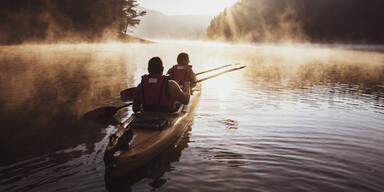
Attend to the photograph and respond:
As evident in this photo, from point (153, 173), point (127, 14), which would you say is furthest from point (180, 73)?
point (127, 14)

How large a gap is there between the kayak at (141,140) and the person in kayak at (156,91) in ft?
0.80

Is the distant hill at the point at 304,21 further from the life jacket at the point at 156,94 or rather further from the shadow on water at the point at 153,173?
the shadow on water at the point at 153,173

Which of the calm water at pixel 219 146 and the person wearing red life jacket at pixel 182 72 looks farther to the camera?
the person wearing red life jacket at pixel 182 72

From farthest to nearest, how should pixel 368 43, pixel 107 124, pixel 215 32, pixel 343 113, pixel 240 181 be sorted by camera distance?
1. pixel 215 32
2. pixel 368 43
3. pixel 343 113
4. pixel 107 124
5. pixel 240 181

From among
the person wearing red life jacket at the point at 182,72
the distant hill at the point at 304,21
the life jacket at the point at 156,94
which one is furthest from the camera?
the distant hill at the point at 304,21

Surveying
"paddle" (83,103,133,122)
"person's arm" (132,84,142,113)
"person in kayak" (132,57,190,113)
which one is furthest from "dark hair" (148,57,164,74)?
"paddle" (83,103,133,122)

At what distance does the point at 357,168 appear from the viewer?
634 cm

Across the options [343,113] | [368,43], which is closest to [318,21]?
[368,43]

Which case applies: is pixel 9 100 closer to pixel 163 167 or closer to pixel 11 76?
pixel 11 76

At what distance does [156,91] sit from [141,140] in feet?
3.89

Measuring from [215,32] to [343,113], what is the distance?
12848 cm

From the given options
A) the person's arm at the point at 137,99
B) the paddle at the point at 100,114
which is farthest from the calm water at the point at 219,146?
the person's arm at the point at 137,99

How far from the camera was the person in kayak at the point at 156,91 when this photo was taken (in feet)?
Answer: 20.7

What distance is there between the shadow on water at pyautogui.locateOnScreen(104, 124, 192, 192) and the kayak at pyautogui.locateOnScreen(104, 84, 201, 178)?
0.13 m
